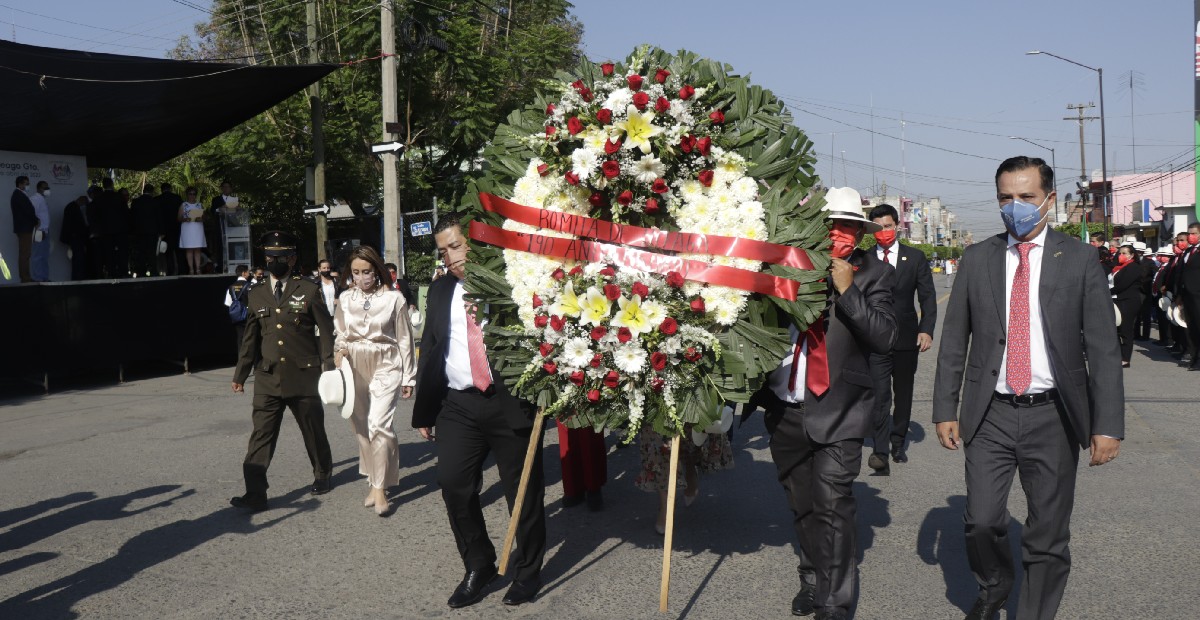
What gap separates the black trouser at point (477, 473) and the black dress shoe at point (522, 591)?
1.2 inches

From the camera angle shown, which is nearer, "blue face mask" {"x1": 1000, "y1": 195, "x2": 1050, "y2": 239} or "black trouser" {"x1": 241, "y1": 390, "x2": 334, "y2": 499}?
"blue face mask" {"x1": 1000, "y1": 195, "x2": 1050, "y2": 239}

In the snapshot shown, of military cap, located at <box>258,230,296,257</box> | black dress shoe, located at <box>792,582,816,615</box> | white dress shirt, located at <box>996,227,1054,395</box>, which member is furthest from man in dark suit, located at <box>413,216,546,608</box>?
military cap, located at <box>258,230,296,257</box>

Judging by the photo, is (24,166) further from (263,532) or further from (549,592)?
(549,592)

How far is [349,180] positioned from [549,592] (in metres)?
24.7

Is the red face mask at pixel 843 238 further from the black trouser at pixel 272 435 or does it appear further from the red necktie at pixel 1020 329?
the black trouser at pixel 272 435

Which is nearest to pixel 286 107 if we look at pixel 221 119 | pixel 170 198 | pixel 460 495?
pixel 170 198

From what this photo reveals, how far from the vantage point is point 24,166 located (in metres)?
18.5

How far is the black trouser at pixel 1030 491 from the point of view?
4.16 meters

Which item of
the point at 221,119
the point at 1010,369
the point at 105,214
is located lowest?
the point at 1010,369

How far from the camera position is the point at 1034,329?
4.25 metres

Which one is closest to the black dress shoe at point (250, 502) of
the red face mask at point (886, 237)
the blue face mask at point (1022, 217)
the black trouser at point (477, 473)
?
the black trouser at point (477, 473)

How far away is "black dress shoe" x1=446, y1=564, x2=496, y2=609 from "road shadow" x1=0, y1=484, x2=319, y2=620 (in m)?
1.87

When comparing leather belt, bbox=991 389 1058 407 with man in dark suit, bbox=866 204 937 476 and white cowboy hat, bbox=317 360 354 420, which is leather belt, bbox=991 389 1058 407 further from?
white cowboy hat, bbox=317 360 354 420

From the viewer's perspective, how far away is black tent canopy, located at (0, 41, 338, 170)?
13.5 m
